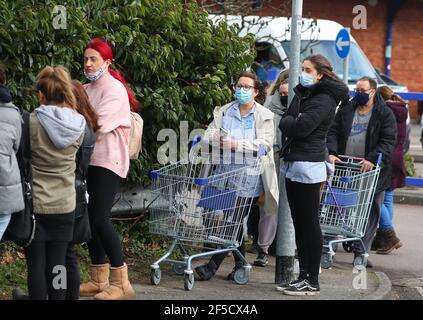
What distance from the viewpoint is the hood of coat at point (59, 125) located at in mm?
6293

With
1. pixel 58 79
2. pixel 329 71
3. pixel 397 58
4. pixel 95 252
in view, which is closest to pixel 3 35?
pixel 58 79

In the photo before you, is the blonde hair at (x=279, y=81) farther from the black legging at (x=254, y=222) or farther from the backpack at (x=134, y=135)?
the backpack at (x=134, y=135)

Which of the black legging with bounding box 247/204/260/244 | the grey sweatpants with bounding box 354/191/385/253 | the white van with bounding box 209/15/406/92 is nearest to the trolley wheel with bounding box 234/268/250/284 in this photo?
the black legging with bounding box 247/204/260/244

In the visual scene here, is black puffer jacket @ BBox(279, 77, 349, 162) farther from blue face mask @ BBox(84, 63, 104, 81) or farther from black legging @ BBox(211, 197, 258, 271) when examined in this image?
blue face mask @ BBox(84, 63, 104, 81)

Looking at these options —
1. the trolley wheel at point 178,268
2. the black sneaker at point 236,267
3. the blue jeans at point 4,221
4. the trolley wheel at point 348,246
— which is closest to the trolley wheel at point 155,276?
the trolley wheel at point 178,268

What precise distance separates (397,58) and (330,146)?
21137mm

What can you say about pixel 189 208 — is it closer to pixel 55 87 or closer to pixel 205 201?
pixel 205 201

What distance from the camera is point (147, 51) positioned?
8508mm

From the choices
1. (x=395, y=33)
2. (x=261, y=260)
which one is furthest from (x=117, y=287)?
(x=395, y=33)

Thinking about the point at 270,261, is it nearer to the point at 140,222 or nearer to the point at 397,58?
the point at 140,222

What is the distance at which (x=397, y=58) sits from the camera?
1190 inches

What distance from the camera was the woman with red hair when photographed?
23.4ft
